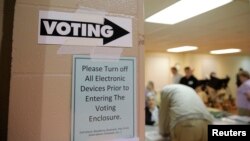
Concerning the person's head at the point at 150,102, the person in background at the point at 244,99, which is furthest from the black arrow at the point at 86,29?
the person's head at the point at 150,102

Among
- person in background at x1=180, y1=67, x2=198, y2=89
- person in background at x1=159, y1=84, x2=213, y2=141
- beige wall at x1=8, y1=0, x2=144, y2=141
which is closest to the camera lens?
beige wall at x1=8, y1=0, x2=144, y2=141

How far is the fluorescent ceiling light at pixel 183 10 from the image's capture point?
1.87 m

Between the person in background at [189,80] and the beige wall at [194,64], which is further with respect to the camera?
the beige wall at [194,64]

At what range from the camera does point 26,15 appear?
24.2 inches

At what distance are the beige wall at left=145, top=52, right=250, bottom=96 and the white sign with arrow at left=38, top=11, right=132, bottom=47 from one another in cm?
576

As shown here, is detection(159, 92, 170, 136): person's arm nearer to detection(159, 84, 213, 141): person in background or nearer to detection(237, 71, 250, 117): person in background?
detection(159, 84, 213, 141): person in background

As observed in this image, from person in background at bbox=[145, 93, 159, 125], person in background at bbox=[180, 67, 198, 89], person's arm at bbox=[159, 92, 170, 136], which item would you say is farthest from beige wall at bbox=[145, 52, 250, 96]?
person's arm at bbox=[159, 92, 170, 136]

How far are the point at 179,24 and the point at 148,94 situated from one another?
2182mm

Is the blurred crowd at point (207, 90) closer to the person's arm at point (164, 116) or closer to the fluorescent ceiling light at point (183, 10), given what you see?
the person's arm at point (164, 116)

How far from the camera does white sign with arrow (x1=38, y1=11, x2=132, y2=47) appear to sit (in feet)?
2.07

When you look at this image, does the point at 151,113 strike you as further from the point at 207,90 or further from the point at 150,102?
the point at 207,90

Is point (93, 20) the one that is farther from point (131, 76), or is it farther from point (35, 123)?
point (35, 123)

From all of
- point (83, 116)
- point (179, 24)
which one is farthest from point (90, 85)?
point (179, 24)

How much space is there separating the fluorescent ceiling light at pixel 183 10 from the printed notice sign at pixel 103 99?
1.34 metres
